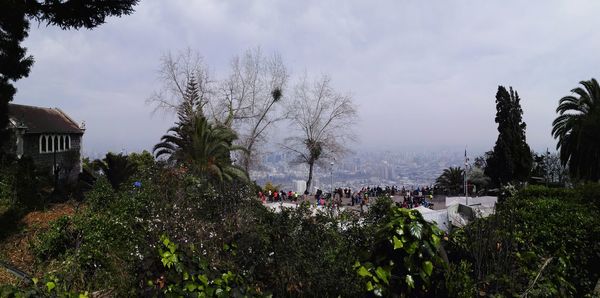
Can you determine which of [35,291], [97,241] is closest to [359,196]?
[97,241]

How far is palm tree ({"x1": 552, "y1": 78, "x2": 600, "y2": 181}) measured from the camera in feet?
72.5

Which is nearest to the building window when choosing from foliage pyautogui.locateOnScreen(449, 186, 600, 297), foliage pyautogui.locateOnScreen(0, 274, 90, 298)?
foliage pyautogui.locateOnScreen(449, 186, 600, 297)

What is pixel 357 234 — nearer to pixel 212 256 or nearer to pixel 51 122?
pixel 212 256

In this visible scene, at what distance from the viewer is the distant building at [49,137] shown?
2717 centimetres

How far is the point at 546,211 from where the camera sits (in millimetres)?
6211

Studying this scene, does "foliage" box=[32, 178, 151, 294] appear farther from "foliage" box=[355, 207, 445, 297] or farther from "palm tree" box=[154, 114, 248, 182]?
"palm tree" box=[154, 114, 248, 182]

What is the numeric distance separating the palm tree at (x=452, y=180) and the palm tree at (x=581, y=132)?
12339 mm

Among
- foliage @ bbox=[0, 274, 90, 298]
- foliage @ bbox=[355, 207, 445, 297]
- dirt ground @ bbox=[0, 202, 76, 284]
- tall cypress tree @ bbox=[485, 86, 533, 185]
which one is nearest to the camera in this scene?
foliage @ bbox=[0, 274, 90, 298]

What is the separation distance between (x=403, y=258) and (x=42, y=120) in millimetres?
33605

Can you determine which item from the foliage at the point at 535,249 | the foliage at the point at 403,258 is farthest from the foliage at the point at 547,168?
the foliage at the point at 403,258

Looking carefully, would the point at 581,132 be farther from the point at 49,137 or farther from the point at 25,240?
the point at 49,137

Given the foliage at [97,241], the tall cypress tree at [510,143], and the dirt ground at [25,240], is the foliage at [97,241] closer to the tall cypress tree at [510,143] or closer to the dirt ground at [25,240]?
the dirt ground at [25,240]

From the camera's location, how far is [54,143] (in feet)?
102

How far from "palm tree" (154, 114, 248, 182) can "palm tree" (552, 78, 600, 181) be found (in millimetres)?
16749
